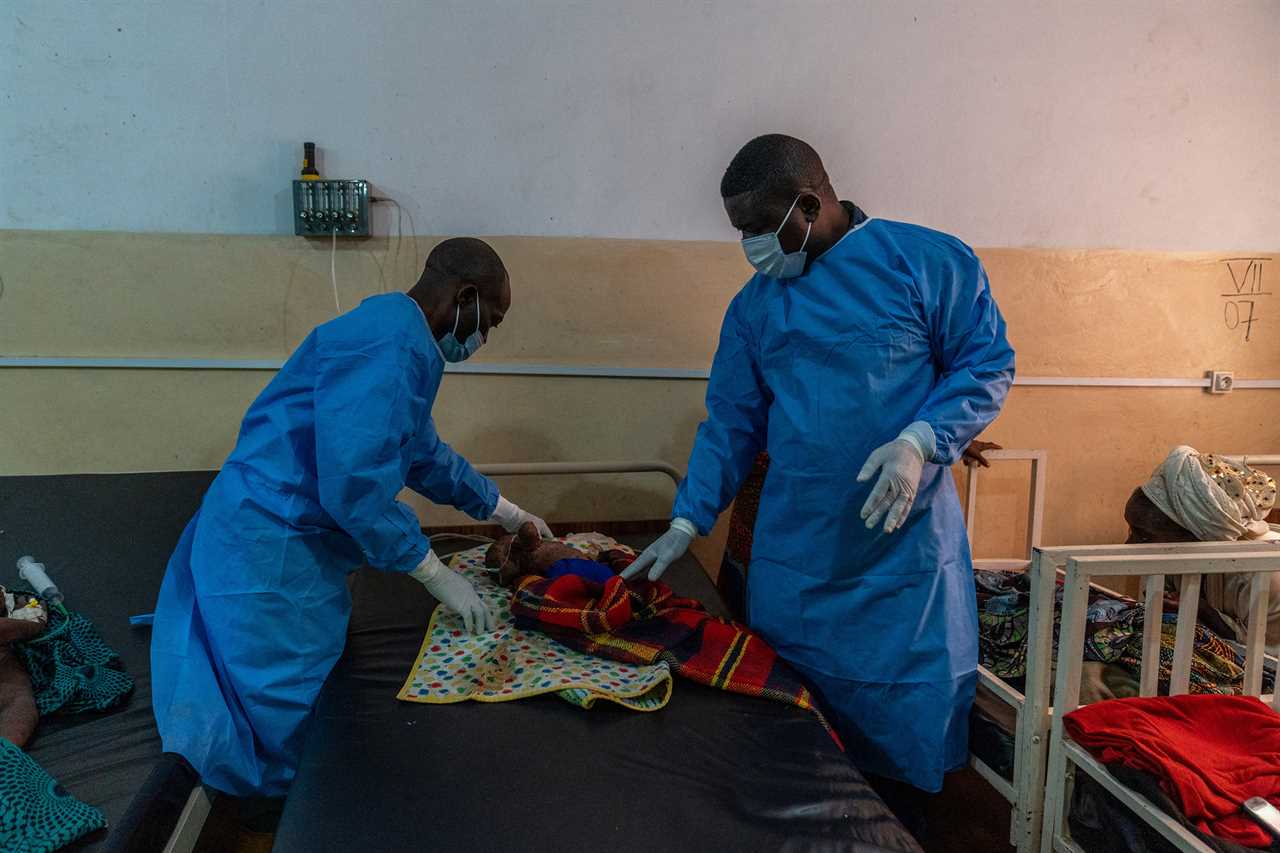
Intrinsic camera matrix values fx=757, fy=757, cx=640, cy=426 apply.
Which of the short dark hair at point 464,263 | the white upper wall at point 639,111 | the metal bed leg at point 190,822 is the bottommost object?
the metal bed leg at point 190,822

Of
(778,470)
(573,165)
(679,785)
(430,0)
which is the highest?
(430,0)

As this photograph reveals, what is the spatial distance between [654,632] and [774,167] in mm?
992

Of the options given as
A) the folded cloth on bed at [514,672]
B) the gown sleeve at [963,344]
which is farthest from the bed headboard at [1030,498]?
the folded cloth on bed at [514,672]

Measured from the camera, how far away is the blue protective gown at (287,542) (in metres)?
1.40

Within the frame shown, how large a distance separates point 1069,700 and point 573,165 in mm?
1986

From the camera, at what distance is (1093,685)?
1717 mm

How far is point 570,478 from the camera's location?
260 centimetres

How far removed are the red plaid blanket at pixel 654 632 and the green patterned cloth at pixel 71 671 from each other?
82cm

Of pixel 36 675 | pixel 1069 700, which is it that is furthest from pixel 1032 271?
pixel 36 675

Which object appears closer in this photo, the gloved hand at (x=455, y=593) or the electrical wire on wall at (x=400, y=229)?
the gloved hand at (x=455, y=593)

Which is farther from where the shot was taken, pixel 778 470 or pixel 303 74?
pixel 303 74

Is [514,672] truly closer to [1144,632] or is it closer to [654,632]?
[654,632]

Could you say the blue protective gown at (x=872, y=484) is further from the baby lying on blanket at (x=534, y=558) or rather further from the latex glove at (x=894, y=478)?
the baby lying on blanket at (x=534, y=558)

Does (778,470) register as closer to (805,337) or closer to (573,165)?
(805,337)
